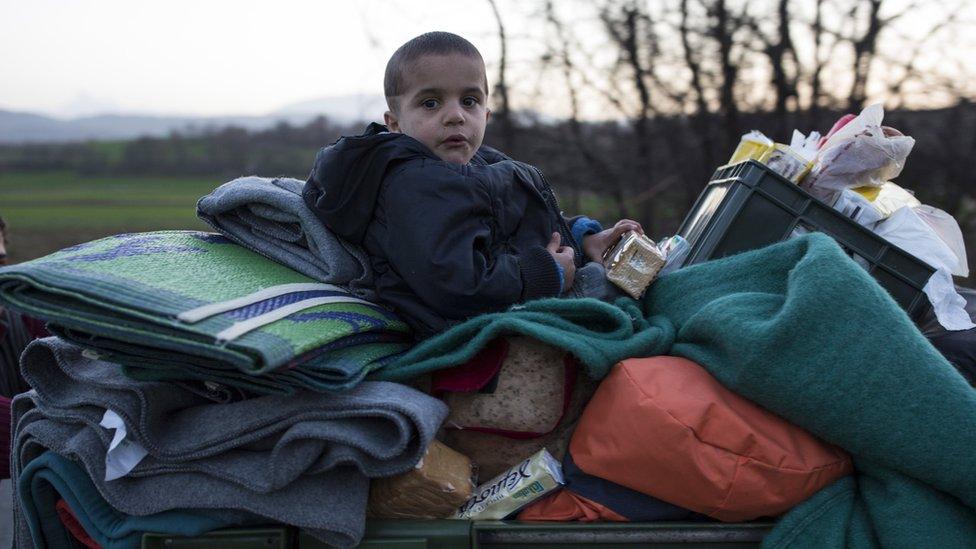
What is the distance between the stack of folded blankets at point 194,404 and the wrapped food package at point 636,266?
0.63m

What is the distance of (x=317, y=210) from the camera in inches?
82.4

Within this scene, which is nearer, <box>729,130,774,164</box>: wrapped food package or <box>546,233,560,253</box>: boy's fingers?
<box>546,233,560,253</box>: boy's fingers

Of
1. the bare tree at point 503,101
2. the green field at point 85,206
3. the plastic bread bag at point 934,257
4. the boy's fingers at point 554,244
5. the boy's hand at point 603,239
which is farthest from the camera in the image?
the green field at point 85,206

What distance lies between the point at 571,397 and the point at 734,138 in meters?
4.66

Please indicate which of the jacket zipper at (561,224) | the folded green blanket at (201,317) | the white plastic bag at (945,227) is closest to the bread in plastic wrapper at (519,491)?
the folded green blanket at (201,317)

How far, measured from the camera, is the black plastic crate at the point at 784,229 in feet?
7.19

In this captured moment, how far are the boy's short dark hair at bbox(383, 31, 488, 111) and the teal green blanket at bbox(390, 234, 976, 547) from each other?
81 centimetres

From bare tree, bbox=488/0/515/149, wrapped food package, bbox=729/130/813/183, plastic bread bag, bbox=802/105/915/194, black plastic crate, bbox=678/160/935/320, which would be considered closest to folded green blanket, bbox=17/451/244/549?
black plastic crate, bbox=678/160/935/320

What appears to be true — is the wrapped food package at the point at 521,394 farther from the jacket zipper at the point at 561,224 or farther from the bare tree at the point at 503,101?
the bare tree at the point at 503,101

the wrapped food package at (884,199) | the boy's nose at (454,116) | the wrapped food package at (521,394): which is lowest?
the wrapped food package at (521,394)

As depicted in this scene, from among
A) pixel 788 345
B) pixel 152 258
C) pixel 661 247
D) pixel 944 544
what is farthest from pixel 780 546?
pixel 152 258

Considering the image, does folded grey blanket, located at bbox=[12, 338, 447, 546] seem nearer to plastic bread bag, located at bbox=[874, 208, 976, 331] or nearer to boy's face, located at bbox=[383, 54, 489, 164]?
boy's face, located at bbox=[383, 54, 489, 164]

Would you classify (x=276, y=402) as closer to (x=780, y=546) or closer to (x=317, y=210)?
(x=317, y=210)

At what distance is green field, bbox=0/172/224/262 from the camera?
1088 centimetres
